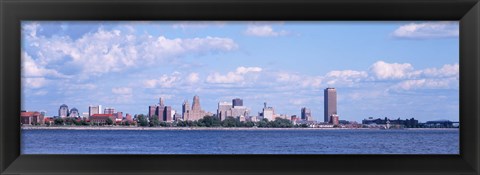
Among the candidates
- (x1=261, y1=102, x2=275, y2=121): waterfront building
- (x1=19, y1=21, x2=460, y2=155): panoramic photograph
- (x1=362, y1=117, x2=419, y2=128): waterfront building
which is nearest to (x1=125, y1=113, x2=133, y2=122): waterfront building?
(x1=19, y1=21, x2=460, y2=155): panoramic photograph

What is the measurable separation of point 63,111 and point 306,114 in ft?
21.3

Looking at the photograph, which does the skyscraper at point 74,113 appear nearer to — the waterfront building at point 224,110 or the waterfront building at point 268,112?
the waterfront building at point 224,110

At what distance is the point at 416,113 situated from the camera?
58.2 feet

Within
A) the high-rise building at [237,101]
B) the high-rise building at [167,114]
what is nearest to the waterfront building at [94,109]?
the high-rise building at [167,114]

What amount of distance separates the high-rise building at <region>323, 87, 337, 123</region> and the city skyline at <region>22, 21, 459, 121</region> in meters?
0.19

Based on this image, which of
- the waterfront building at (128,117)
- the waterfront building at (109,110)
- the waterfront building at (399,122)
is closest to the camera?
the waterfront building at (109,110)

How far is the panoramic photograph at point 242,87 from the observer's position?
17.0 m

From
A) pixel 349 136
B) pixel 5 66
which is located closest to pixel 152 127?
→ pixel 349 136

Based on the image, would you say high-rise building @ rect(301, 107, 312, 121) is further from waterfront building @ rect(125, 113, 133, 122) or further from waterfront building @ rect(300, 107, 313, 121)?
waterfront building @ rect(125, 113, 133, 122)

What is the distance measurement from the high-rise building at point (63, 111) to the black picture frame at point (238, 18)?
50.0 ft

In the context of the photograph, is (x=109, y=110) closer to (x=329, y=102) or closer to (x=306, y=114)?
(x=306, y=114)

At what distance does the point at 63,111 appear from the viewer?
648 inches

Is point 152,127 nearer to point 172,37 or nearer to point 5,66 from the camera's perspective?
point 172,37

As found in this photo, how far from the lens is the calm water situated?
17.0 metres
